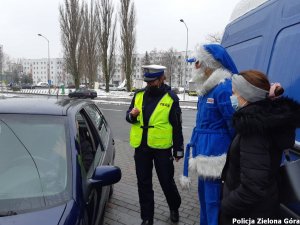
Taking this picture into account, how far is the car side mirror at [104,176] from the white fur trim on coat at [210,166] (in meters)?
0.68

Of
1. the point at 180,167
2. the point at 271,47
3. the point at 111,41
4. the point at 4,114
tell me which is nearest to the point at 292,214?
the point at 271,47

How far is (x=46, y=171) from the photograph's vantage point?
2354 mm

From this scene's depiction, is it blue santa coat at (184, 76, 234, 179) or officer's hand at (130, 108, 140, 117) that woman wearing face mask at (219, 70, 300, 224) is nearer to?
blue santa coat at (184, 76, 234, 179)

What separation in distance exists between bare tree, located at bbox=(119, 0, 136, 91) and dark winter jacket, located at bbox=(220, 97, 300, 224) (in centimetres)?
3544

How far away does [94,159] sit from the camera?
3068 millimetres

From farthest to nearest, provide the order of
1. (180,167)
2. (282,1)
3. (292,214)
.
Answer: (180,167)
(282,1)
(292,214)

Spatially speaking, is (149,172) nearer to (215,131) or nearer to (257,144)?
(215,131)

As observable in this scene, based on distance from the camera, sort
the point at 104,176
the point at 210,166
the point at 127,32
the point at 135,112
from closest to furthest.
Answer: the point at 104,176, the point at 210,166, the point at 135,112, the point at 127,32

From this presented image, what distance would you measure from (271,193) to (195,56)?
55.4 inches

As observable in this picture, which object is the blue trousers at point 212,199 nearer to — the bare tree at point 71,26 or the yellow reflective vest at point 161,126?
the yellow reflective vest at point 161,126

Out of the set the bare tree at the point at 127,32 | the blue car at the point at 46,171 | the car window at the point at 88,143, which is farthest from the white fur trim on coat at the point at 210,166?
the bare tree at the point at 127,32

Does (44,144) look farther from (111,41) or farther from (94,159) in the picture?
(111,41)

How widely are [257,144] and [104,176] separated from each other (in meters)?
1.22

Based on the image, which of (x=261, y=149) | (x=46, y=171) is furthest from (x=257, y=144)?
(x=46, y=171)
